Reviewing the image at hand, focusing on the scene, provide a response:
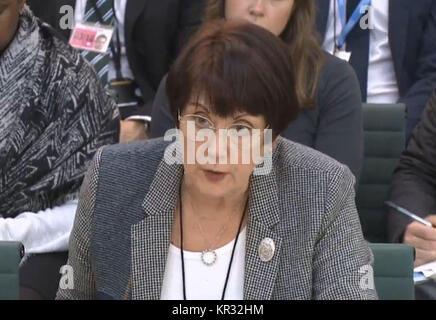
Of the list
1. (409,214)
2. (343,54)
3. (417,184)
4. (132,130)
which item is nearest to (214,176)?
(409,214)

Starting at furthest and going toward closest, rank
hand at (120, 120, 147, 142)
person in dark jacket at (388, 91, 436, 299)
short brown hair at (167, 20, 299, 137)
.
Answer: hand at (120, 120, 147, 142)
person in dark jacket at (388, 91, 436, 299)
short brown hair at (167, 20, 299, 137)

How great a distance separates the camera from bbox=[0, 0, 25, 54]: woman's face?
10.6ft

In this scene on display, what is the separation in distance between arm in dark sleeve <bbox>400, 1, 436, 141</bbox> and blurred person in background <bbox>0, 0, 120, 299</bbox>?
1659mm

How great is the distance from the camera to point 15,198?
10.5 feet

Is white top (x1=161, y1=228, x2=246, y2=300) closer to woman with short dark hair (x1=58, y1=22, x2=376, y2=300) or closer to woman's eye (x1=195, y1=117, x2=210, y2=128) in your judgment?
woman with short dark hair (x1=58, y1=22, x2=376, y2=300)

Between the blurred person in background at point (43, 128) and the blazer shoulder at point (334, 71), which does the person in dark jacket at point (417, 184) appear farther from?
the blurred person in background at point (43, 128)

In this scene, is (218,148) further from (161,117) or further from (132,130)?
(132,130)

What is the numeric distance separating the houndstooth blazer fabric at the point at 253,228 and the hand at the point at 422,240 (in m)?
0.81

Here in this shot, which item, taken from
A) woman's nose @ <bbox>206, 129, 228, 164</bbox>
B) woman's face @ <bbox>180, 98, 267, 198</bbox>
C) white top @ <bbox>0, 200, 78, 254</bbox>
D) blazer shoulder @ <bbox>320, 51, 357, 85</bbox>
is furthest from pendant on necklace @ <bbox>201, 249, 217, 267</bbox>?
blazer shoulder @ <bbox>320, 51, 357, 85</bbox>

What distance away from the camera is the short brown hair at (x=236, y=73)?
7.38 ft
